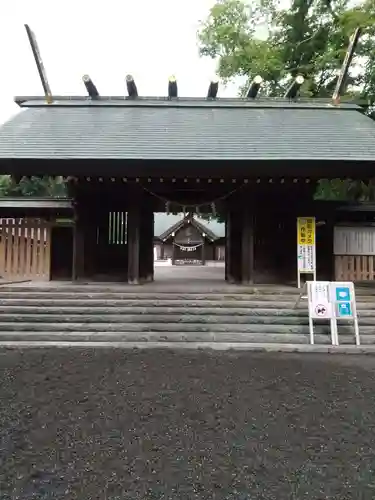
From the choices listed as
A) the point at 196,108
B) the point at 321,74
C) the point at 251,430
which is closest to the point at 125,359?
the point at 251,430

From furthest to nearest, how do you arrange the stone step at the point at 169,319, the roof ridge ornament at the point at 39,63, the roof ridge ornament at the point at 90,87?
the roof ridge ornament at the point at 90,87 < the roof ridge ornament at the point at 39,63 < the stone step at the point at 169,319

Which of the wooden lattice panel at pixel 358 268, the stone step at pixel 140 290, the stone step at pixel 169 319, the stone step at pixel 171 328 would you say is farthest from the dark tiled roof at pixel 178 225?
the stone step at pixel 171 328

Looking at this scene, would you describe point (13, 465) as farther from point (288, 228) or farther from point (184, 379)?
point (288, 228)

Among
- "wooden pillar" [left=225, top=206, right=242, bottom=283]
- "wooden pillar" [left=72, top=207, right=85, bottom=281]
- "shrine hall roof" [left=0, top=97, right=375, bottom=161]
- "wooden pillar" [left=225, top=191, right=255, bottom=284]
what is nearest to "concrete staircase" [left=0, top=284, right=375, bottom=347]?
"wooden pillar" [left=225, top=191, right=255, bottom=284]

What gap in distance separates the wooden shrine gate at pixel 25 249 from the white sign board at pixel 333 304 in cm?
639

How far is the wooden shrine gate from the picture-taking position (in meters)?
9.18

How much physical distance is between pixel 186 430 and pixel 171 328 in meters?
3.73

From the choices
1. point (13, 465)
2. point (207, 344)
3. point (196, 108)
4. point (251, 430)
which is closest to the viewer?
point (13, 465)

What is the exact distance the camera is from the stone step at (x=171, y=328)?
6.80m

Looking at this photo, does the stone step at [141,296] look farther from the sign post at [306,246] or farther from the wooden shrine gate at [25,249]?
the wooden shrine gate at [25,249]

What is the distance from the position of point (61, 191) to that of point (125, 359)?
3159 centimetres

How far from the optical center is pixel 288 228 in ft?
31.7

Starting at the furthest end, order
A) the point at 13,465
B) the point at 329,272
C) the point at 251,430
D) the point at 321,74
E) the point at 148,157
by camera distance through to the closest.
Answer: the point at 321,74
the point at 329,272
the point at 148,157
the point at 251,430
the point at 13,465

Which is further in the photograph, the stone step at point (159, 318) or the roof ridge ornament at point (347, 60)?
the roof ridge ornament at point (347, 60)
